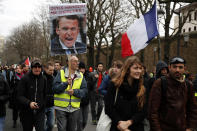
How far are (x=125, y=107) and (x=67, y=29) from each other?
3.25 meters

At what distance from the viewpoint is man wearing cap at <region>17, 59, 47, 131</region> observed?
4.41 metres

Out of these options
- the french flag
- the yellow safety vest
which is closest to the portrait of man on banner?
the french flag

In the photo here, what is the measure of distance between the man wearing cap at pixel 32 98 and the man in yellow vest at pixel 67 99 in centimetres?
29

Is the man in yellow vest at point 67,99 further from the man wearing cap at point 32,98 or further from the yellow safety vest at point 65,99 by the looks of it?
the man wearing cap at point 32,98

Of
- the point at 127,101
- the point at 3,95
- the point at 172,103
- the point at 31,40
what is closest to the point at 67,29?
the point at 3,95

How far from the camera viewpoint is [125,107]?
3.18 metres

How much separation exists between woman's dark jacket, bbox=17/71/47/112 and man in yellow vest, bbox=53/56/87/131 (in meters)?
0.27

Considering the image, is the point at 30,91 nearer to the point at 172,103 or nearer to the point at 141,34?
the point at 172,103

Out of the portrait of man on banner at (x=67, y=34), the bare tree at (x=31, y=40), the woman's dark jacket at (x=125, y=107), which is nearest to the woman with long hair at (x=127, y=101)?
the woman's dark jacket at (x=125, y=107)

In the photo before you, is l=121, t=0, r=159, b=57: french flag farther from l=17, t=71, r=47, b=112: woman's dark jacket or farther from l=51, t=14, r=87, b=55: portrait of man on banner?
l=17, t=71, r=47, b=112: woman's dark jacket

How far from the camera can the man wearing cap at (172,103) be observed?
3264 millimetres

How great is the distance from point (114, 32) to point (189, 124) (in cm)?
2376

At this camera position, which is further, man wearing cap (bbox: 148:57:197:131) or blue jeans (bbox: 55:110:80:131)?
blue jeans (bbox: 55:110:80:131)

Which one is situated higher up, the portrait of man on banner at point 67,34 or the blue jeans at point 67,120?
the portrait of man on banner at point 67,34
